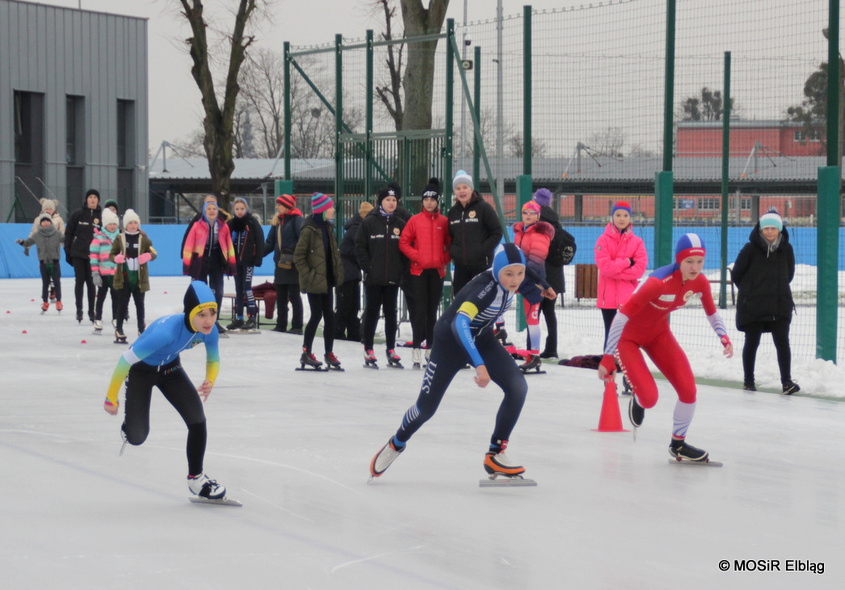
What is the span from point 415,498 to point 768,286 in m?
4.94

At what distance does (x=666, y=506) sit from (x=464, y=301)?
1539 mm

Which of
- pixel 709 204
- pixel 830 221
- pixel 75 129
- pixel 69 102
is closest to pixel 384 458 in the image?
pixel 830 221

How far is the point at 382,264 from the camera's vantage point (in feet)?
37.5

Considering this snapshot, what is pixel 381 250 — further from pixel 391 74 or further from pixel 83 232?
pixel 391 74

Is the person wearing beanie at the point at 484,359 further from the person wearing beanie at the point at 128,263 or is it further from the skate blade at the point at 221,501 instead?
the person wearing beanie at the point at 128,263

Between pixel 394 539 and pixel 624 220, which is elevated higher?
pixel 624 220

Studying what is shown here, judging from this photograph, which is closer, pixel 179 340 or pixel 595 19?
pixel 179 340

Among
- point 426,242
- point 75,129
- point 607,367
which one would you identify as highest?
point 75,129

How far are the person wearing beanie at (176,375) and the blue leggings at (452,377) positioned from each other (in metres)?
1.17

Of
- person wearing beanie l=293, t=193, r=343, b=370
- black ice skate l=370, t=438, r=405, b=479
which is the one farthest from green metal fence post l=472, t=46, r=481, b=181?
black ice skate l=370, t=438, r=405, b=479

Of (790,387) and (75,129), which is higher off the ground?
(75,129)

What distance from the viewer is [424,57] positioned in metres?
16.3

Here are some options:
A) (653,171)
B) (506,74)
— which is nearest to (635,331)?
(653,171)

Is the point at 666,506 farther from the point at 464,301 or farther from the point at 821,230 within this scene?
the point at 821,230
